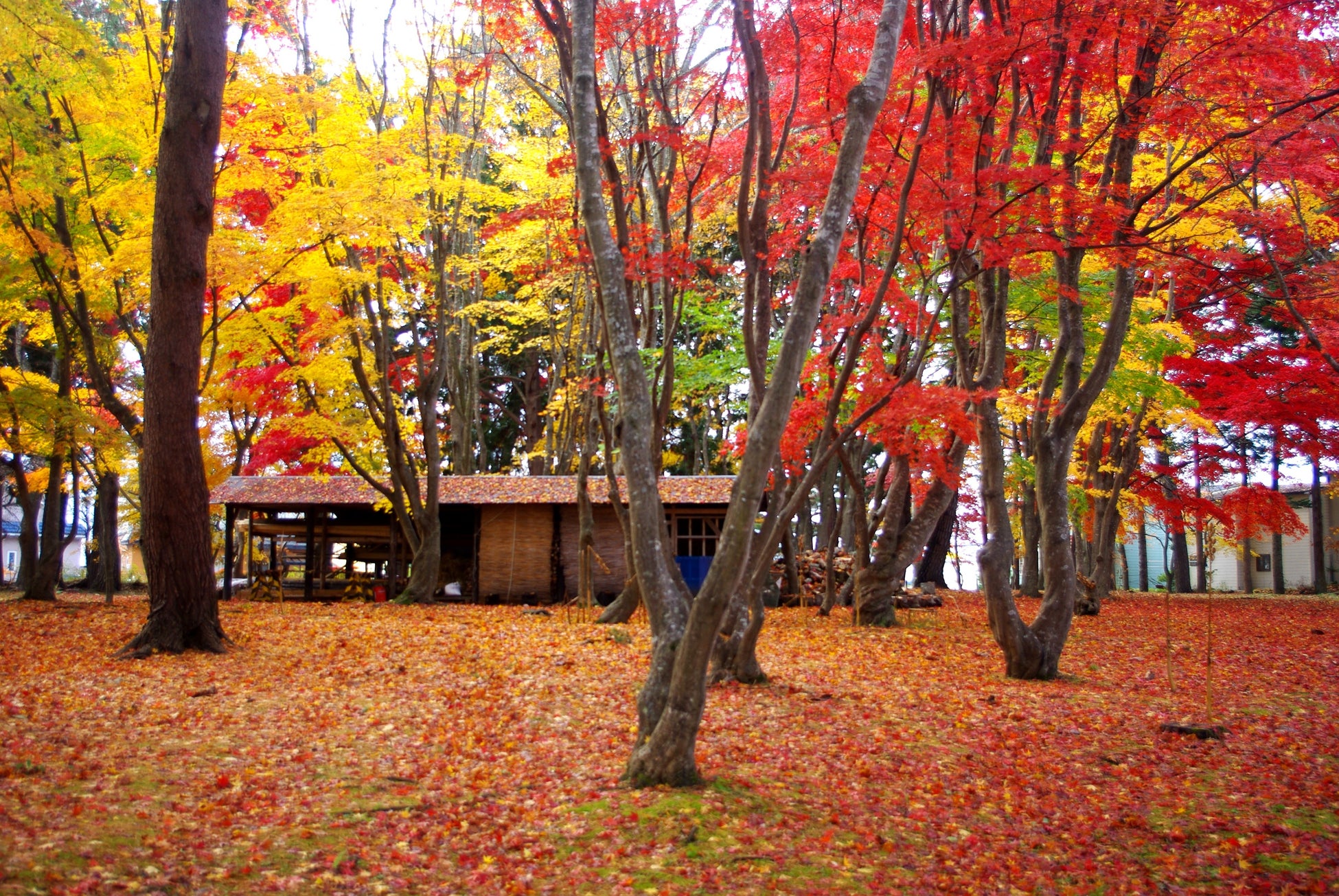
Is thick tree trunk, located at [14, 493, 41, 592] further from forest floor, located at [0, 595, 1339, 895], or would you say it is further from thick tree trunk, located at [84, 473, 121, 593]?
forest floor, located at [0, 595, 1339, 895]

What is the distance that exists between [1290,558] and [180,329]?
35.7m

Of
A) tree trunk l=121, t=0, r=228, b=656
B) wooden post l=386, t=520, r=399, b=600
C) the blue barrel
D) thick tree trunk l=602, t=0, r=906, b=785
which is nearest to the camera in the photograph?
thick tree trunk l=602, t=0, r=906, b=785

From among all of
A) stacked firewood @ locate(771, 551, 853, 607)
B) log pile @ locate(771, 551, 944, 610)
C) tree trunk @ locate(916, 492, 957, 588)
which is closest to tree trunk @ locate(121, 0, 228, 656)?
log pile @ locate(771, 551, 944, 610)

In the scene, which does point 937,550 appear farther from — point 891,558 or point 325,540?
point 325,540

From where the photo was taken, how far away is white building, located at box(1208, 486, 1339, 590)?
96.1ft

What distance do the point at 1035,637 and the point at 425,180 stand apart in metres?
10.4

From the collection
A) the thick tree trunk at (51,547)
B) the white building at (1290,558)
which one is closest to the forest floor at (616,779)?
the thick tree trunk at (51,547)

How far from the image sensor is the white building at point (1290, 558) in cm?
2928

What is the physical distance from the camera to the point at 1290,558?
32875 millimetres

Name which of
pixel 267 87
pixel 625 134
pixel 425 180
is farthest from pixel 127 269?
pixel 625 134

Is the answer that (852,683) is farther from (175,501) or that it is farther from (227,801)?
(175,501)

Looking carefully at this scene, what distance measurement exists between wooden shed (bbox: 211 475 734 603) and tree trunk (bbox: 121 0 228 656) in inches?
353

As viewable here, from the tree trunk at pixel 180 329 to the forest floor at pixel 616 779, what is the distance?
0.75 metres

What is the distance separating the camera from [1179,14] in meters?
7.83
